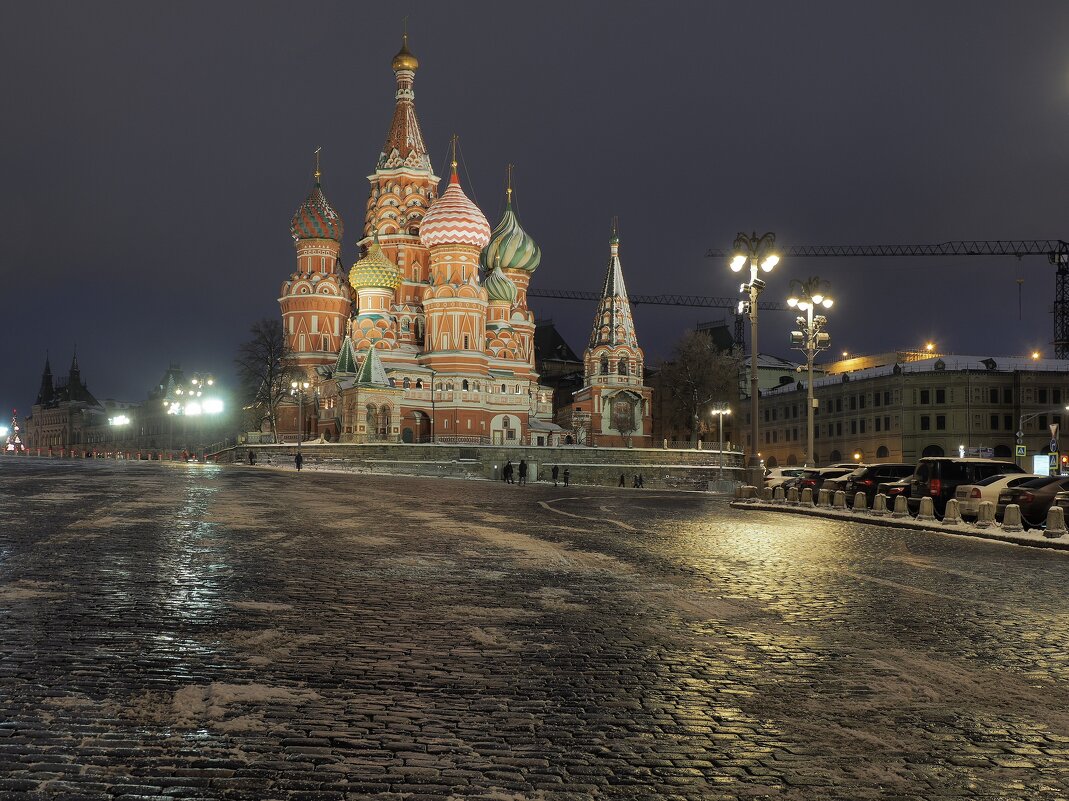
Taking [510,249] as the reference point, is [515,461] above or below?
below

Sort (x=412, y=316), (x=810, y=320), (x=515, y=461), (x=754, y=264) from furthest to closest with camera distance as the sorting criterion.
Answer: (x=412, y=316)
(x=515, y=461)
(x=810, y=320)
(x=754, y=264)

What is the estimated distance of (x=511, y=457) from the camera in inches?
2437

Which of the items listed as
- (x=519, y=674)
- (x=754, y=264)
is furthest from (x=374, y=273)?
(x=519, y=674)

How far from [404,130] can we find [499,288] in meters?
15.2

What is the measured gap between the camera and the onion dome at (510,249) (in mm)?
85938

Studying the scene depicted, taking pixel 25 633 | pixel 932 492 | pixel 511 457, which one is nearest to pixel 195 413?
pixel 511 457

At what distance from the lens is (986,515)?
19.9 m

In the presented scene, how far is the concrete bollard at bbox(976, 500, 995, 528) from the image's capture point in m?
19.7

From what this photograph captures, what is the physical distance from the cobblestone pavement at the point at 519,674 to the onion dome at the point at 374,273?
63.1 m

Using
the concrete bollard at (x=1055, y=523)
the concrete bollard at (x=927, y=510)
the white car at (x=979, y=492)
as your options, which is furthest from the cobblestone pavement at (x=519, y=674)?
the concrete bollard at (x=927, y=510)

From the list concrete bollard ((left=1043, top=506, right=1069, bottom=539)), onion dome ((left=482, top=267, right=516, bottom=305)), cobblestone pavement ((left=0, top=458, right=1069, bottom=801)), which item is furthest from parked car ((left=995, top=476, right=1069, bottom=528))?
onion dome ((left=482, top=267, right=516, bottom=305))

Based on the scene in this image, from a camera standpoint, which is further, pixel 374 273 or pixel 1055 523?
pixel 374 273

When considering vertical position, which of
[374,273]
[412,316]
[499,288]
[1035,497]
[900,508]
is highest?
[374,273]

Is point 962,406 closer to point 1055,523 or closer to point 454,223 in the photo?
point 454,223
